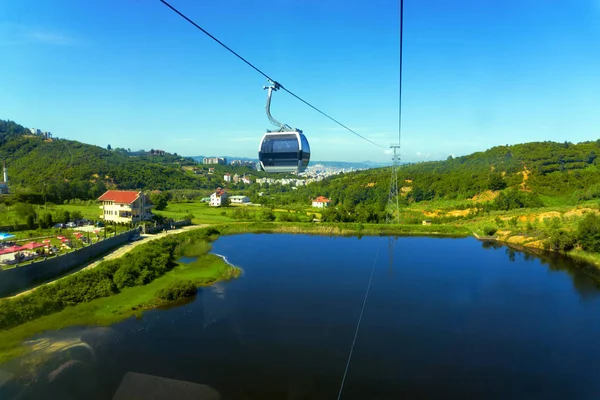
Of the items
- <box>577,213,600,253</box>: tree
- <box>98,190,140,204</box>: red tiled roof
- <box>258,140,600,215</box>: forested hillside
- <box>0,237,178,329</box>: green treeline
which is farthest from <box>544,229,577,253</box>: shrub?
<box>98,190,140,204</box>: red tiled roof

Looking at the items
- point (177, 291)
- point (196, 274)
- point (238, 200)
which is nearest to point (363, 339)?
point (177, 291)

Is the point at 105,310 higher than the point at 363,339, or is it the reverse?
the point at 105,310

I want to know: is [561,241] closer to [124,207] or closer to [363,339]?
[363,339]

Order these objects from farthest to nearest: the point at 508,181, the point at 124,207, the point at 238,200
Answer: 1. the point at 238,200
2. the point at 508,181
3. the point at 124,207

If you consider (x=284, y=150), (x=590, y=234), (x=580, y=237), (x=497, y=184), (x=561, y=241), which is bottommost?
(x=561, y=241)

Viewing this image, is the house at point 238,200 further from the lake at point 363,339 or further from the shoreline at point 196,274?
the lake at point 363,339

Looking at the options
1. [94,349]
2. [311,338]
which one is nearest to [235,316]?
[311,338]

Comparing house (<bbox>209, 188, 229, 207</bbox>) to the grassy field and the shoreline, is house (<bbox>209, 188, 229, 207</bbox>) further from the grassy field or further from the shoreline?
the grassy field
